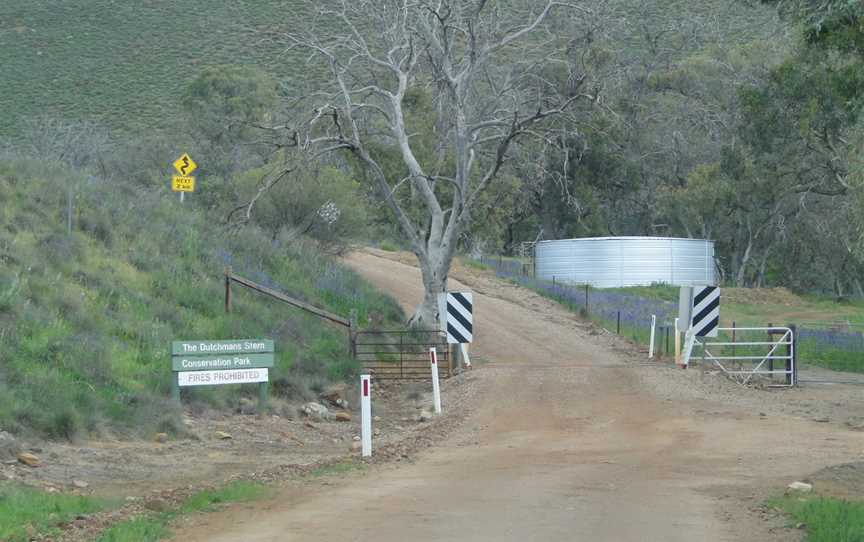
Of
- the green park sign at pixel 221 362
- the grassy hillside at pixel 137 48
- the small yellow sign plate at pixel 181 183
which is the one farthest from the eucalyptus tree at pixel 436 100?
the grassy hillside at pixel 137 48

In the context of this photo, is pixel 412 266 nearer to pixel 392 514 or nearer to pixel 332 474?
pixel 332 474

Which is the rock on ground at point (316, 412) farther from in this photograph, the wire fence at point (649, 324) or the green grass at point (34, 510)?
the wire fence at point (649, 324)

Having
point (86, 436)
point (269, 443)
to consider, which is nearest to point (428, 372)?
point (269, 443)

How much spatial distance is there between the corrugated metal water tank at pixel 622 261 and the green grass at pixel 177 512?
1811 inches

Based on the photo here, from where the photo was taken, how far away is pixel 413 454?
16.6 meters

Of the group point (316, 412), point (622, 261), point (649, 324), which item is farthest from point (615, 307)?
point (316, 412)

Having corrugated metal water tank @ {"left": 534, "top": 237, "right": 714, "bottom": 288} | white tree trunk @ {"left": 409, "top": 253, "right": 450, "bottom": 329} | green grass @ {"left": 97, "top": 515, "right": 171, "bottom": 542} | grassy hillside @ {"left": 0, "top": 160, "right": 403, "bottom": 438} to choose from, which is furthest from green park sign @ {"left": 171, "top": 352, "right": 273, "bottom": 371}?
corrugated metal water tank @ {"left": 534, "top": 237, "right": 714, "bottom": 288}

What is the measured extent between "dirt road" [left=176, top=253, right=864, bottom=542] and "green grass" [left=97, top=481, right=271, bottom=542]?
10.7 inches

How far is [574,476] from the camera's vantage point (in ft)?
45.8

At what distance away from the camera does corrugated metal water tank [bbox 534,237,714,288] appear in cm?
5822

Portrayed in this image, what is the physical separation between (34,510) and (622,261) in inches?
1926

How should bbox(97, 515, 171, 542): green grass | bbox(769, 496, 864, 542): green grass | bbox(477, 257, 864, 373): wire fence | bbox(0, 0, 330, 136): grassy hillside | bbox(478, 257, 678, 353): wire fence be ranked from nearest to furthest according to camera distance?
bbox(769, 496, 864, 542): green grass, bbox(97, 515, 171, 542): green grass, bbox(477, 257, 864, 373): wire fence, bbox(478, 257, 678, 353): wire fence, bbox(0, 0, 330, 136): grassy hillside

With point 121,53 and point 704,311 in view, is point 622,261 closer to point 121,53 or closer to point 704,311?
point 704,311

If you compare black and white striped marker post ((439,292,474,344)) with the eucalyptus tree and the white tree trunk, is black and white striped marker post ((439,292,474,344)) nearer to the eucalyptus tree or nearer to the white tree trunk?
the eucalyptus tree
